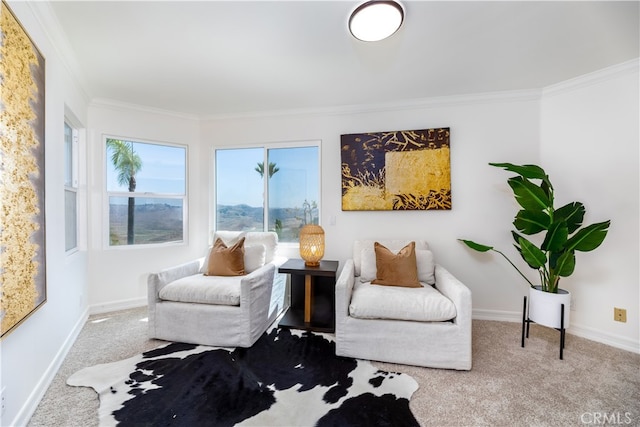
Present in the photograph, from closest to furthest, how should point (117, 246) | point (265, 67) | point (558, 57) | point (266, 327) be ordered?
point (558, 57) < point (265, 67) < point (266, 327) < point (117, 246)

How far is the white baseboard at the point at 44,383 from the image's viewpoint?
4.60 feet

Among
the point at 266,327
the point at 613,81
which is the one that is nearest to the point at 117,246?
the point at 266,327

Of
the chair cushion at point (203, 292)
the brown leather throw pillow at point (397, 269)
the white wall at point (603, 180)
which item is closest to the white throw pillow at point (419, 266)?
the brown leather throw pillow at point (397, 269)

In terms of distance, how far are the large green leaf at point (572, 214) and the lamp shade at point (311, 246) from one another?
207 centimetres

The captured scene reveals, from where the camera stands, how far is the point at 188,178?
3.44m

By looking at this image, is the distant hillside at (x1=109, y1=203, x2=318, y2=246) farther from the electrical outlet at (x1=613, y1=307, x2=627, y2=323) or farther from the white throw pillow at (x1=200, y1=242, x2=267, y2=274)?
the electrical outlet at (x1=613, y1=307, x2=627, y2=323)

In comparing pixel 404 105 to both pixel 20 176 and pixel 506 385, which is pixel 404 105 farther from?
pixel 20 176

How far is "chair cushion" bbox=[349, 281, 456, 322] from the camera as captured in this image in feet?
6.38

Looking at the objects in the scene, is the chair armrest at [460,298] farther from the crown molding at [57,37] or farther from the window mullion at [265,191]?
the crown molding at [57,37]

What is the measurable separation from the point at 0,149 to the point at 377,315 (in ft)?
7.75

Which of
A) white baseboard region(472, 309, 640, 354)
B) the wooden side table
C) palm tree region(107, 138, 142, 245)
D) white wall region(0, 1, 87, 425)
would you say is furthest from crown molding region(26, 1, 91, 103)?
white baseboard region(472, 309, 640, 354)

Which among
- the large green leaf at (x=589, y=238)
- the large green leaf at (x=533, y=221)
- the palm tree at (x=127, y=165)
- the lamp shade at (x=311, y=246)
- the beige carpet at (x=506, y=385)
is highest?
the palm tree at (x=127, y=165)

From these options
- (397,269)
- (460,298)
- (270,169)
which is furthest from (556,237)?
(270,169)

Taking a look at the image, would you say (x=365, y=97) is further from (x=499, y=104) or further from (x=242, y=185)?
(x=242, y=185)
